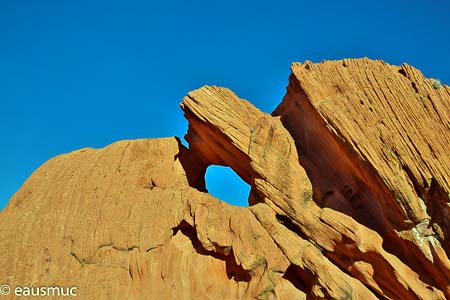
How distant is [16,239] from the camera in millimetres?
17656

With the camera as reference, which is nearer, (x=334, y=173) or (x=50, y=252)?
(x=50, y=252)

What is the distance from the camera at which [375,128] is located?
18.8 metres

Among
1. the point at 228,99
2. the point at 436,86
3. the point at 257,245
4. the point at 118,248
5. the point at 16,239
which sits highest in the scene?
the point at 228,99

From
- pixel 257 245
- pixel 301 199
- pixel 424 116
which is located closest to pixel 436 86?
pixel 424 116

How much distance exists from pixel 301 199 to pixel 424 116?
5.84 metres

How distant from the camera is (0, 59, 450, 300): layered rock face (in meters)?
17.4

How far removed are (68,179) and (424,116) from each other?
47.3 ft

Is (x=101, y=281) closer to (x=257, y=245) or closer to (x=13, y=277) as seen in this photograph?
(x=13, y=277)

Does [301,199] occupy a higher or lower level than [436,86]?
lower

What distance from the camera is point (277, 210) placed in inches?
755

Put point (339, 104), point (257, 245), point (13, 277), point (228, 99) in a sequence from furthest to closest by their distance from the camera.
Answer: point (228, 99) → point (339, 104) → point (257, 245) → point (13, 277)

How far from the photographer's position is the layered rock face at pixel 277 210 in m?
17.4

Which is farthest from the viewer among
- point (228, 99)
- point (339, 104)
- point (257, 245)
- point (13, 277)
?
point (228, 99)

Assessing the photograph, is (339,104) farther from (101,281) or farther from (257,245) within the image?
(101,281)
